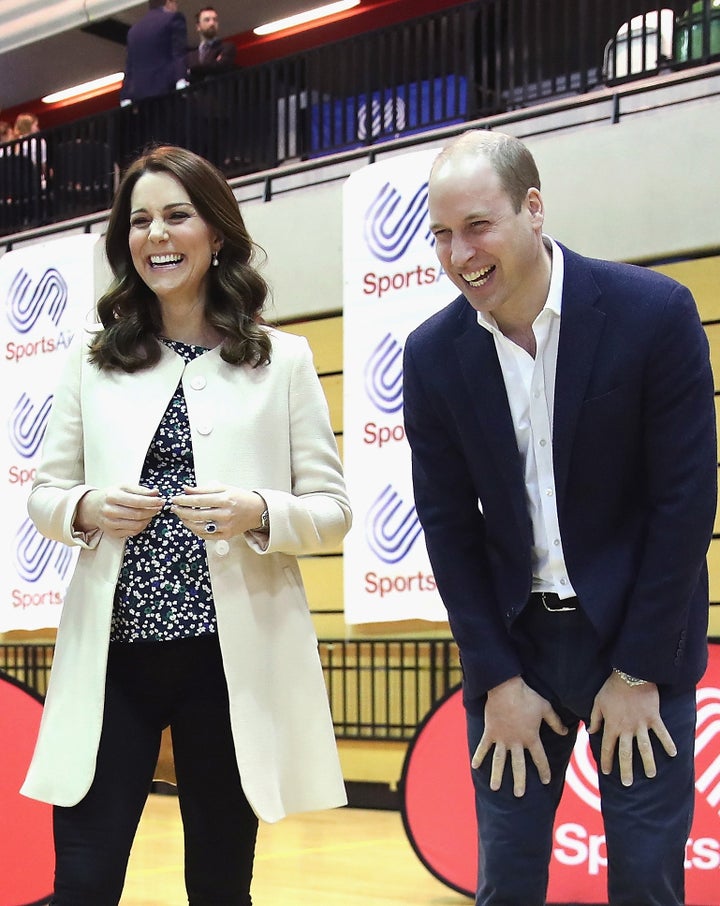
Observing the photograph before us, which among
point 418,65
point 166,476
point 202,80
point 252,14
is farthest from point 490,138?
point 252,14

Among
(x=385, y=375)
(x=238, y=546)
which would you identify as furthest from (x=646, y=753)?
(x=385, y=375)

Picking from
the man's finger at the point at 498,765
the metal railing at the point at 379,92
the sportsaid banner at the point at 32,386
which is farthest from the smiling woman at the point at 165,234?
the sportsaid banner at the point at 32,386

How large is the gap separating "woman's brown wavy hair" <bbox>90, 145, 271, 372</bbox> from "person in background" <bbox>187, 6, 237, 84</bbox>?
8080 millimetres

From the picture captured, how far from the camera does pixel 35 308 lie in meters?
8.92

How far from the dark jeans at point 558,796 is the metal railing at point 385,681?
513cm

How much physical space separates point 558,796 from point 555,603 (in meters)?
0.34

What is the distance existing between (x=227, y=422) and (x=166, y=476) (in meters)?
0.15

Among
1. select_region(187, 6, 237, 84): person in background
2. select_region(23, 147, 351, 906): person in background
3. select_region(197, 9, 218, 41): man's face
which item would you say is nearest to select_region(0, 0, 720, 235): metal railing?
select_region(187, 6, 237, 84): person in background

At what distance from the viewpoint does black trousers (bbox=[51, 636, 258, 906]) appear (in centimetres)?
217

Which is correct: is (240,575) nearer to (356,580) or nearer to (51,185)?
(356,580)

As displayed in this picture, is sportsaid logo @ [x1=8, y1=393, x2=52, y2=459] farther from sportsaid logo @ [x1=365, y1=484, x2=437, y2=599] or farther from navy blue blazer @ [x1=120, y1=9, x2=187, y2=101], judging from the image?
navy blue blazer @ [x1=120, y1=9, x2=187, y2=101]

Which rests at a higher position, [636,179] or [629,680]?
[636,179]

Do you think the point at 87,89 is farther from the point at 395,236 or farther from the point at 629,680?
the point at 629,680

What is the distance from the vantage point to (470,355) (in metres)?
2.10
